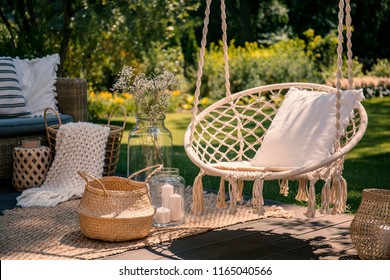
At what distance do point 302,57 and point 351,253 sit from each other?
21.0 ft

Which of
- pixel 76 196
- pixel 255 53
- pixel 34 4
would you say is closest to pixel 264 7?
pixel 255 53

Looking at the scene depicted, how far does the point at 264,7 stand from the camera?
13273 millimetres

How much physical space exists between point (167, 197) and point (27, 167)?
126 centimetres

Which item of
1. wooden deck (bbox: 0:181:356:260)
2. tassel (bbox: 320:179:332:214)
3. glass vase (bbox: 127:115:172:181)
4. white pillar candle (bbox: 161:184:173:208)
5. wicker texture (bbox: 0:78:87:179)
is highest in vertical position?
wicker texture (bbox: 0:78:87:179)

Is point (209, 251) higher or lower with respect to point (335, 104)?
lower

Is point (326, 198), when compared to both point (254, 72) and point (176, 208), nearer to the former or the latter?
point (176, 208)

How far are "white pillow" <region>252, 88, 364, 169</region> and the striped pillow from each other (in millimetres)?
1907

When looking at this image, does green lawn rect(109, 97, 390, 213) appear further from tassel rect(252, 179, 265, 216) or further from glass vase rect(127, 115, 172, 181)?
tassel rect(252, 179, 265, 216)

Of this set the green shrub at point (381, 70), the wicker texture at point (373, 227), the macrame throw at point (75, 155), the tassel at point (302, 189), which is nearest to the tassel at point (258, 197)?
the tassel at point (302, 189)

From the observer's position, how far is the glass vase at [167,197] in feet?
11.6

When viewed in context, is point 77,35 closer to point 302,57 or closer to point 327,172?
point 302,57

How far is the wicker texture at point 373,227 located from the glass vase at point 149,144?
138cm

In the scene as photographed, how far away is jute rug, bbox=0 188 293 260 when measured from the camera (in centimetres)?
309

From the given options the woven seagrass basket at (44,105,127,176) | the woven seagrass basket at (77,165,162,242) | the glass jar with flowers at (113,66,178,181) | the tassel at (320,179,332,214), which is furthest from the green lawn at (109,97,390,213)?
the woven seagrass basket at (77,165,162,242)
